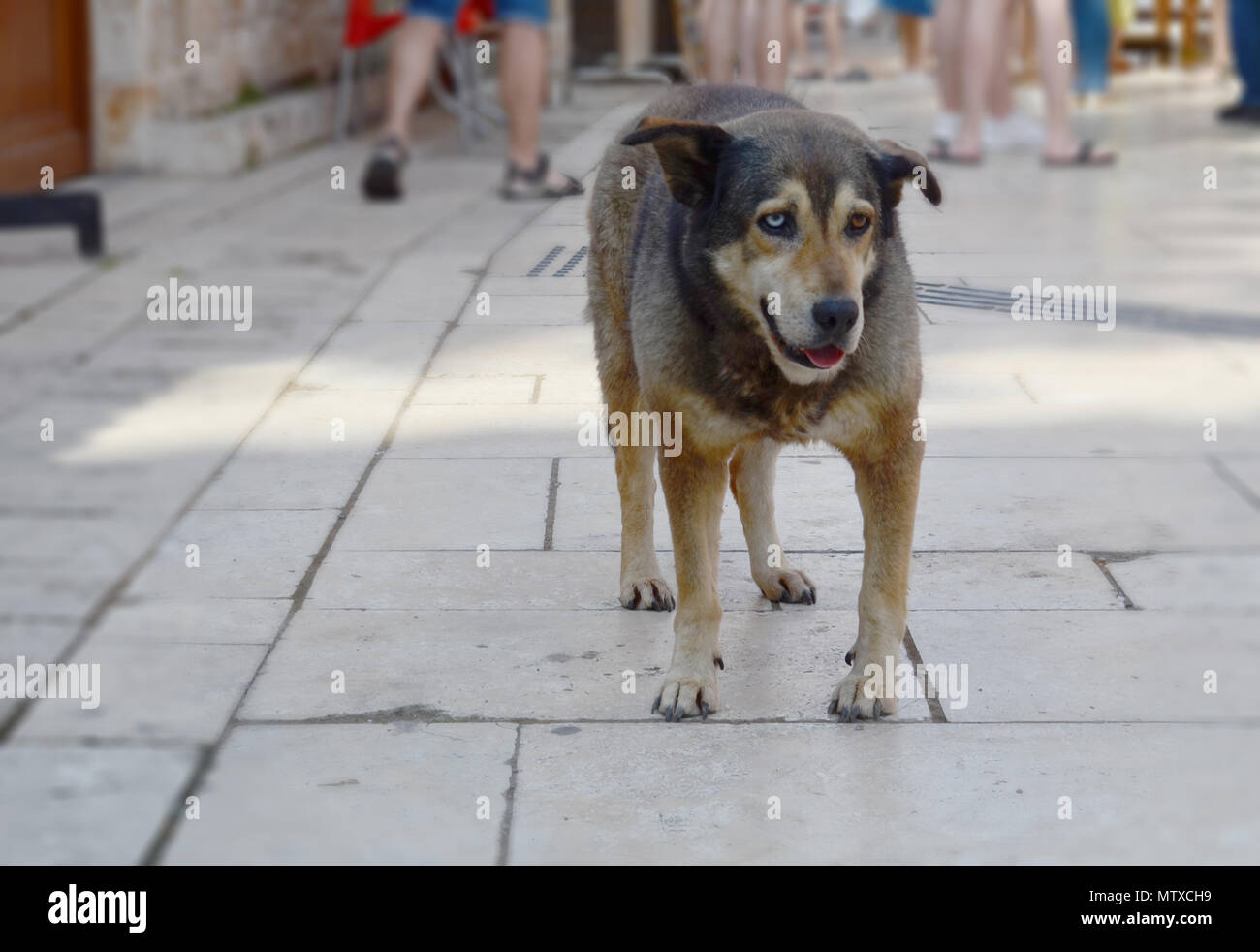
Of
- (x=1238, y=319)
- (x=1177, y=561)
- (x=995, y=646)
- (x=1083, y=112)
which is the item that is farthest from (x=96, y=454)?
(x=1083, y=112)


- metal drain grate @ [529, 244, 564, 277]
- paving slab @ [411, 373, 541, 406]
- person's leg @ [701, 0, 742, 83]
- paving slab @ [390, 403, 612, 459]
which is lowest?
paving slab @ [390, 403, 612, 459]

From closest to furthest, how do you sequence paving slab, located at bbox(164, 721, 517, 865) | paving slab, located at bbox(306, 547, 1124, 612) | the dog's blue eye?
paving slab, located at bbox(164, 721, 517, 865), the dog's blue eye, paving slab, located at bbox(306, 547, 1124, 612)

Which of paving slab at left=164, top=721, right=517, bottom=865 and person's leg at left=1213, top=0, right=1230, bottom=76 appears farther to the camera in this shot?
person's leg at left=1213, top=0, right=1230, bottom=76

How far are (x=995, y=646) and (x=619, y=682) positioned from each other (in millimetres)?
789

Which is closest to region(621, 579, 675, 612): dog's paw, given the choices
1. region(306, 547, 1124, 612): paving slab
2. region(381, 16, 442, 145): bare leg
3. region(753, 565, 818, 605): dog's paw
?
region(306, 547, 1124, 612): paving slab

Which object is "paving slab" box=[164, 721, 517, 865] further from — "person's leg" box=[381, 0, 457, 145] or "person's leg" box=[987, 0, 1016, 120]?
"person's leg" box=[987, 0, 1016, 120]

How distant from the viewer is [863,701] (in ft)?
10.9

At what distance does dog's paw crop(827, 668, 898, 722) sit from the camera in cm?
333

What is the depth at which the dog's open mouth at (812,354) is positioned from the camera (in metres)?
3.12

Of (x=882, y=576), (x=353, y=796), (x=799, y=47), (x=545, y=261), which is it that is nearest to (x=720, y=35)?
(x=545, y=261)

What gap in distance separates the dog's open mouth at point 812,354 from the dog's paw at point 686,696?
668 millimetres

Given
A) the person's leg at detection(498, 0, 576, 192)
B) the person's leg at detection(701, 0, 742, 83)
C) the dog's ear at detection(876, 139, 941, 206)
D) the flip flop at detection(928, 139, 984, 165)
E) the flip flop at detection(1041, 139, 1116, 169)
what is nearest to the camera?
the dog's ear at detection(876, 139, 941, 206)

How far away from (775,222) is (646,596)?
109 centimetres

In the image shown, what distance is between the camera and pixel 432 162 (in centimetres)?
1053
